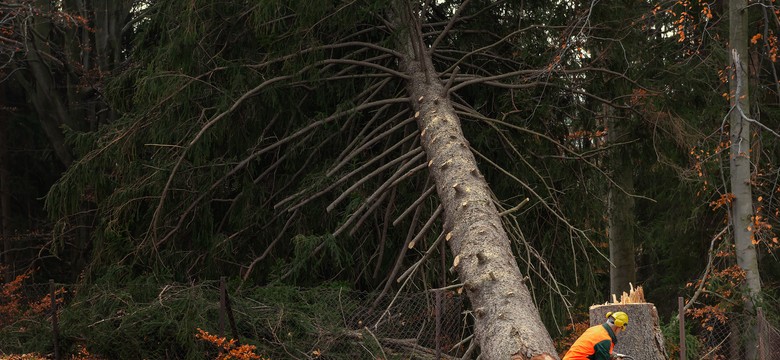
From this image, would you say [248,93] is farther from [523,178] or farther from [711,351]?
[711,351]

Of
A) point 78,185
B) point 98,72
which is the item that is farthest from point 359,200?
point 98,72

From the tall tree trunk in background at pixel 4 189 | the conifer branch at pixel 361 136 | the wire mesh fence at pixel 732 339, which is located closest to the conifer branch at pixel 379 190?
the conifer branch at pixel 361 136

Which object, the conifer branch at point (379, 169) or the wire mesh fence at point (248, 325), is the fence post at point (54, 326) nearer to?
the wire mesh fence at point (248, 325)

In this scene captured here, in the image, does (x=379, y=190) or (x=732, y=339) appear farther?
(x=732, y=339)

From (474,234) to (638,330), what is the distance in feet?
6.28

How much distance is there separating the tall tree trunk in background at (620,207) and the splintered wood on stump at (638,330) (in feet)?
5.03

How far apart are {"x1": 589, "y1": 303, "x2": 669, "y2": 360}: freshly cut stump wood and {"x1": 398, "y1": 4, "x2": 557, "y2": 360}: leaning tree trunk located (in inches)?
49.1

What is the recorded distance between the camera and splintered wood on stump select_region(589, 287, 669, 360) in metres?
9.44

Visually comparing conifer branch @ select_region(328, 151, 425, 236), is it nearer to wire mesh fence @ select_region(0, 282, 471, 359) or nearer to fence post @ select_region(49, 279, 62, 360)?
wire mesh fence @ select_region(0, 282, 471, 359)

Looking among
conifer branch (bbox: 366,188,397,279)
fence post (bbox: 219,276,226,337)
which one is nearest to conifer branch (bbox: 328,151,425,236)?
conifer branch (bbox: 366,188,397,279)

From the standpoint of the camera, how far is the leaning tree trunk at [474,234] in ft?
25.3

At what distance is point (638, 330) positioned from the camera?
31.2ft

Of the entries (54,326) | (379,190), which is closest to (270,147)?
(379,190)

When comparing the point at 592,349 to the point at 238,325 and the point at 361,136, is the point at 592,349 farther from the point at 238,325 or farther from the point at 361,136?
the point at 361,136
